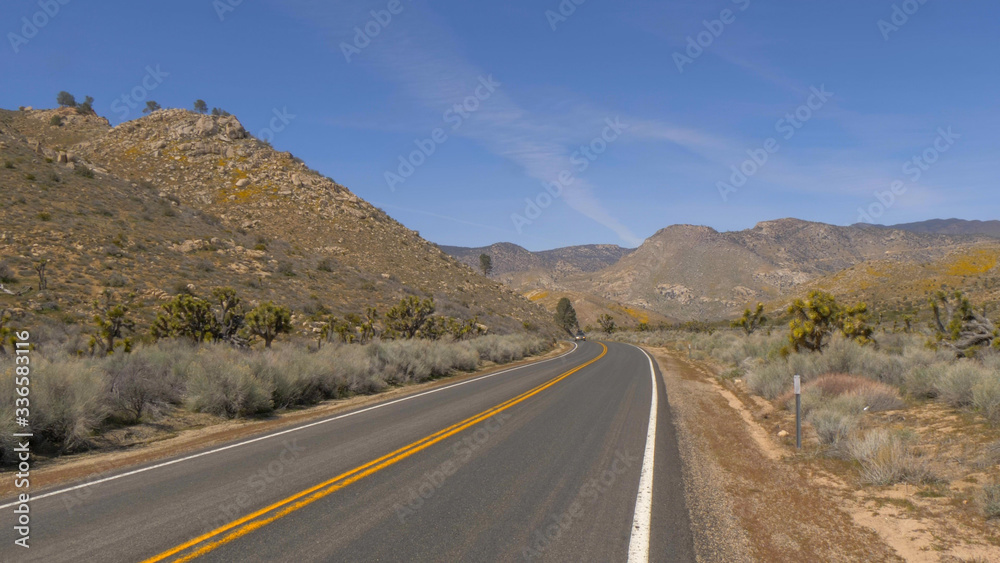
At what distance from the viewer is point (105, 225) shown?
3156cm

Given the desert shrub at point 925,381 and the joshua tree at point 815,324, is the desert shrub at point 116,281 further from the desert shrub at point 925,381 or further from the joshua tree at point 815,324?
the desert shrub at point 925,381

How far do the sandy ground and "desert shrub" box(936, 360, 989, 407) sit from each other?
558 millimetres

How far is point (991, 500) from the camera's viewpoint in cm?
502

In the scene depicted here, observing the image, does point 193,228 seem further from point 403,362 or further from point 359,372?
point 359,372

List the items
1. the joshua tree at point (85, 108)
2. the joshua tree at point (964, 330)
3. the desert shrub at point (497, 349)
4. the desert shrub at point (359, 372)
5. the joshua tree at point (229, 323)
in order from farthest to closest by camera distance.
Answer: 1. the joshua tree at point (85, 108)
2. the desert shrub at point (497, 349)
3. the joshua tree at point (229, 323)
4. the desert shrub at point (359, 372)
5. the joshua tree at point (964, 330)

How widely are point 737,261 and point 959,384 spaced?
156 m

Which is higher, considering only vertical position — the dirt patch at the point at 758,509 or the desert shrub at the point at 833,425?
the desert shrub at the point at 833,425

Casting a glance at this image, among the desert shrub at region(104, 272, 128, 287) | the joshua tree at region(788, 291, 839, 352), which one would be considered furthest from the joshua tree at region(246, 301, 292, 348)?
the joshua tree at region(788, 291, 839, 352)

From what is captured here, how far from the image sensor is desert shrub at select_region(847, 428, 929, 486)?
620 centimetres

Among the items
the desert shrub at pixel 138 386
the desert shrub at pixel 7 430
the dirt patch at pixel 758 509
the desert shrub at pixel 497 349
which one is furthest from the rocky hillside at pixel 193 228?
the dirt patch at pixel 758 509

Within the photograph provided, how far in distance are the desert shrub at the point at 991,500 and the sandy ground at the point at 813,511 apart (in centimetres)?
11

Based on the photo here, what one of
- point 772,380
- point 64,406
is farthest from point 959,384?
point 64,406

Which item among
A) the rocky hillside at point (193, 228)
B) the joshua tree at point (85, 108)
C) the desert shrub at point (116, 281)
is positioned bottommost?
the desert shrub at point (116, 281)

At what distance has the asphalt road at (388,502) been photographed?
14.8ft
